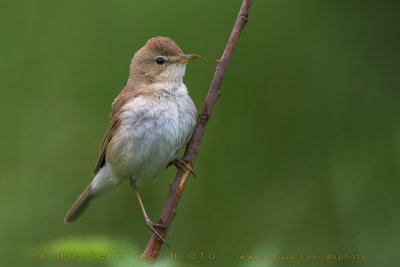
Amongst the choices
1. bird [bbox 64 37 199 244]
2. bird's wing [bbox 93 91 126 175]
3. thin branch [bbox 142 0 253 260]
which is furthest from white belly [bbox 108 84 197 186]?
thin branch [bbox 142 0 253 260]

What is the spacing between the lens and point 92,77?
4691 millimetres

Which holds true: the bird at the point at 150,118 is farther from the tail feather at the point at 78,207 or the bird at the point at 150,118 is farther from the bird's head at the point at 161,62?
the tail feather at the point at 78,207

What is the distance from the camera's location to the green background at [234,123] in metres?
4.04

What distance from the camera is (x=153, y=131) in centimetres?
356

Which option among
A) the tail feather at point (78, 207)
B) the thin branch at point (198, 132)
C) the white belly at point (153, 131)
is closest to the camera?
the thin branch at point (198, 132)

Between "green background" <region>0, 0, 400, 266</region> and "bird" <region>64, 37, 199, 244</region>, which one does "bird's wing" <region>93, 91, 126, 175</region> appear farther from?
"green background" <region>0, 0, 400, 266</region>

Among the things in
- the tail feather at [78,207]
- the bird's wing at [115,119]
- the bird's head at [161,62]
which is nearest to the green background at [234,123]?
the tail feather at [78,207]

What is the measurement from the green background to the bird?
2.04 feet

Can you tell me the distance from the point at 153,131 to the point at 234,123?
1215 millimetres

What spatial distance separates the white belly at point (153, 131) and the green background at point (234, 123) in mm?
864

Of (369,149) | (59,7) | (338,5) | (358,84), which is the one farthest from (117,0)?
(369,149)

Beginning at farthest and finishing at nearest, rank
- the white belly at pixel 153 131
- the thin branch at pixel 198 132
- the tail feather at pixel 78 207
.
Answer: the tail feather at pixel 78 207 → the white belly at pixel 153 131 → the thin branch at pixel 198 132

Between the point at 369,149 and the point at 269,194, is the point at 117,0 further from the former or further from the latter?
the point at 369,149

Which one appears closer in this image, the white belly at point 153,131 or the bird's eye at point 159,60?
the white belly at point 153,131
